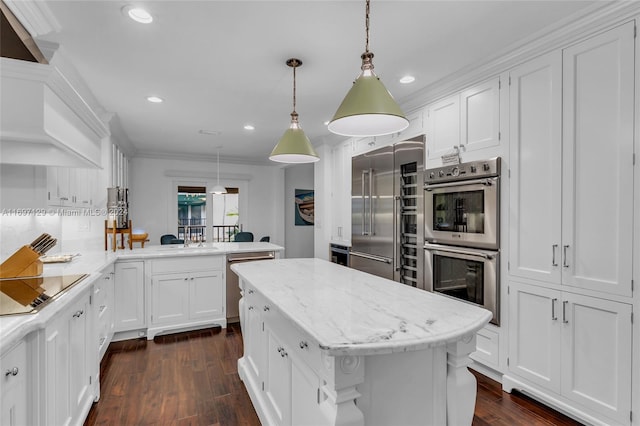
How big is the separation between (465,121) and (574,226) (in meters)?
1.19

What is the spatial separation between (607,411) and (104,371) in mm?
3632

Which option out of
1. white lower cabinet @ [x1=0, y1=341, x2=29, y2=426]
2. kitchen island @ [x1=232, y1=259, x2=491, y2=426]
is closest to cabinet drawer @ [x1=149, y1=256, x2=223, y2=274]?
kitchen island @ [x1=232, y1=259, x2=491, y2=426]

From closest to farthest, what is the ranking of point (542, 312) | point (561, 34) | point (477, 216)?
point (561, 34) → point (542, 312) → point (477, 216)

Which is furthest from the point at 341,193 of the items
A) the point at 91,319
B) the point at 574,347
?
the point at 91,319

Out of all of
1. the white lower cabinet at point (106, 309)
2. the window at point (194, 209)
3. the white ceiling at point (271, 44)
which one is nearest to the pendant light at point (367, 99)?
the white ceiling at point (271, 44)

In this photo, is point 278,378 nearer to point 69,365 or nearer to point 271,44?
point 69,365

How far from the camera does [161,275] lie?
12.1 ft

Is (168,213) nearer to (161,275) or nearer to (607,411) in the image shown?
(161,275)

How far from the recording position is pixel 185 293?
3814 mm

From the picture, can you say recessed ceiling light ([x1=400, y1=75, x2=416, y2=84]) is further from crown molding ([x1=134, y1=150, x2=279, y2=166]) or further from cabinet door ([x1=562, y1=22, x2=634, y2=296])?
crown molding ([x1=134, y1=150, x2=279, y2=166])

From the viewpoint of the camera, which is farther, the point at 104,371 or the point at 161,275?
the point at 161,275

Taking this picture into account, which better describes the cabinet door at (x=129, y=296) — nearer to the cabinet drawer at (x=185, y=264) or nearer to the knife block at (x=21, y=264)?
the cabinet drawer at (x=185, y=264)

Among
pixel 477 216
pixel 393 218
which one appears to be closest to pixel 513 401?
pixel 477 216

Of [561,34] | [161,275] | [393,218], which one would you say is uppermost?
[561,34]
